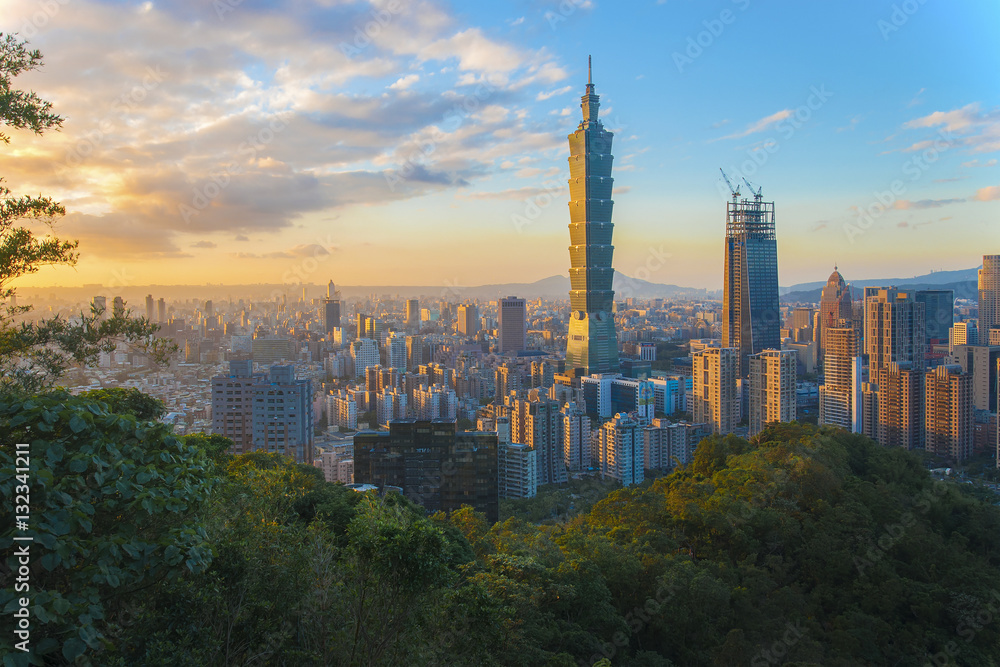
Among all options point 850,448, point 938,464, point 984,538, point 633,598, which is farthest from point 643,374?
point 633,598

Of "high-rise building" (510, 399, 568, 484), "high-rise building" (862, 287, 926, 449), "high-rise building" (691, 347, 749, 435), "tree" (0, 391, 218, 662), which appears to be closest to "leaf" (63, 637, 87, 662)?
"tree" (0, 391, 218, 662)

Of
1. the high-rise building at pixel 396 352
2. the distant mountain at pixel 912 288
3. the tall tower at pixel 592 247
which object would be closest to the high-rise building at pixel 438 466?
the high-rise building at pixel 396 352

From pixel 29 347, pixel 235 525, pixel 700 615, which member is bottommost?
pixel 700 615

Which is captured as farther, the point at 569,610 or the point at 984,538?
the point at 984,538

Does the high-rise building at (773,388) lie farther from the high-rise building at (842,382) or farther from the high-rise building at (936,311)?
the high-rise building at (936,311)

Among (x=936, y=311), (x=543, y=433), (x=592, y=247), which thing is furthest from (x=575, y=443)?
(x=936, y=311)

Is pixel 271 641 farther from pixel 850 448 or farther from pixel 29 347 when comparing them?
pixel 850 448
